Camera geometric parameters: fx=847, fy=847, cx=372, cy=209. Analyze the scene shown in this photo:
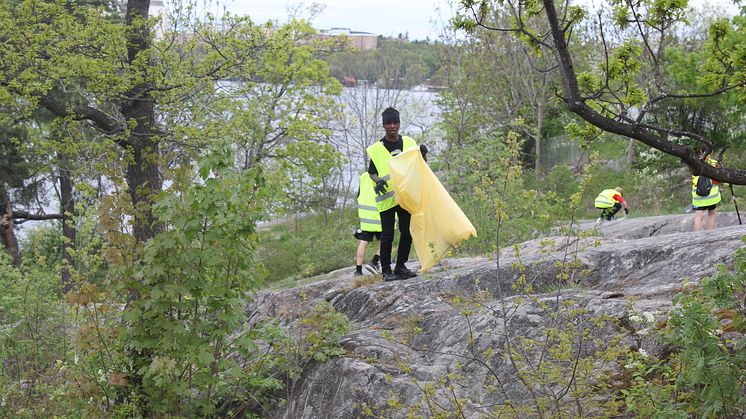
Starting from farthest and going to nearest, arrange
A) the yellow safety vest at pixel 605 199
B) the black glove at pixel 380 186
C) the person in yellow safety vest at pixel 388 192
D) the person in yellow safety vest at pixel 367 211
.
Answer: the yellow safety vest at pixel 605 199 → the person in yellow safety vest at pixel 367 211 → the person in yellow safety vest at pixel 388 192 → the black glove at pixel 380 186

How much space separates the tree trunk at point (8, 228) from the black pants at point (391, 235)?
17634 mm

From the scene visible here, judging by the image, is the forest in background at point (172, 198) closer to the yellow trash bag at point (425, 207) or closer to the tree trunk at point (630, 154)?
the yellow trash bag at point (425, 207)

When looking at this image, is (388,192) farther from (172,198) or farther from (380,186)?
(172,198)

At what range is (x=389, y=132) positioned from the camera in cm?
848

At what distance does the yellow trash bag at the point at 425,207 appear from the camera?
8.38 m

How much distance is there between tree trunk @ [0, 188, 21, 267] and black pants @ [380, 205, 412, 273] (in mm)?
17634

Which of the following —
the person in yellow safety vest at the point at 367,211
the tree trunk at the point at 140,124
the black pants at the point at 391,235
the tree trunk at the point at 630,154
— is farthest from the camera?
the tree trunk at the point at 630,154

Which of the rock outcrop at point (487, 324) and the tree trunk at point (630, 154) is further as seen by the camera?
the tree trunk at point (630, 154)

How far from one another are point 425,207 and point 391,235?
49 centimetres

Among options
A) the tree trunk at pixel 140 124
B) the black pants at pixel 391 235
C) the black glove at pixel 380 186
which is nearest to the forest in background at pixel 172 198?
the tree trunk at pixel 140 124

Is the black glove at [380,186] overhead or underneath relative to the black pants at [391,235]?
overhead

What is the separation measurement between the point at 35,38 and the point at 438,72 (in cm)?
2295

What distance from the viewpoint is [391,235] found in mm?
8734

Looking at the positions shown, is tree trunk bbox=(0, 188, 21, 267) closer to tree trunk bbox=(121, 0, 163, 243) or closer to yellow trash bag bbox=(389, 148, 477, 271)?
tree trunk bbox=(121, 0, 163, 243)
